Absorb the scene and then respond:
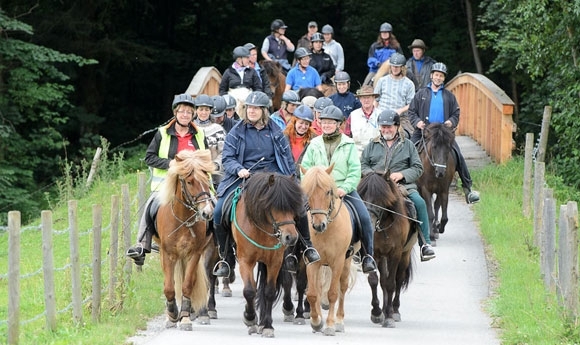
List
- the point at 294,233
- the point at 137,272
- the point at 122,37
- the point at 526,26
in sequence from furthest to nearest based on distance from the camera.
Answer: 1. the point at 122,37
2. the point at 526,26
3. the point at 137,272
4. the point at 294,233

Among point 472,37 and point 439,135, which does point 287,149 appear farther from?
point 472,37

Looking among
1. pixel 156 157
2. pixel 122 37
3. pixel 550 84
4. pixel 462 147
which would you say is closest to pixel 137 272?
pixel 156 157

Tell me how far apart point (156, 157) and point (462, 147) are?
1716 cm

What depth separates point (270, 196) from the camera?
13.8 m

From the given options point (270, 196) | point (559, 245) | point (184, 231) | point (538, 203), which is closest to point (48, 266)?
point (184, 231)

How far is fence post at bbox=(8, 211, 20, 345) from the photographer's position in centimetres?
1279

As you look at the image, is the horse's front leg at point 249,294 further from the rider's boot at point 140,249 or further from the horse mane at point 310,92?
the horse mane at point 310,92

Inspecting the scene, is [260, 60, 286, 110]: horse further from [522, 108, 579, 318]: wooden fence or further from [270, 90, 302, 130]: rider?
[522, 108, 579, 318]: wooden fence

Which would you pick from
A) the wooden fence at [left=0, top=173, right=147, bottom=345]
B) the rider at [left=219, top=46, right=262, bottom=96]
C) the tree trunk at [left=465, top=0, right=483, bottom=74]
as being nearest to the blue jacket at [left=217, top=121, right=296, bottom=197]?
the wooden fence at [left=0, top=173, right=147, bottom=345]

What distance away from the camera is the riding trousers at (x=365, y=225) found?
49.6 ft

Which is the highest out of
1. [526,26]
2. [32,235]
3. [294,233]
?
[526,26]

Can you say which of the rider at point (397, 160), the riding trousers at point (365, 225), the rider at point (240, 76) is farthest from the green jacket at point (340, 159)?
the rider at point (240, 76)

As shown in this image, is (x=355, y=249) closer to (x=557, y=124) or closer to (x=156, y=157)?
(x=156, y=157)

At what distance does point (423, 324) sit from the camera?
51.0 feet
